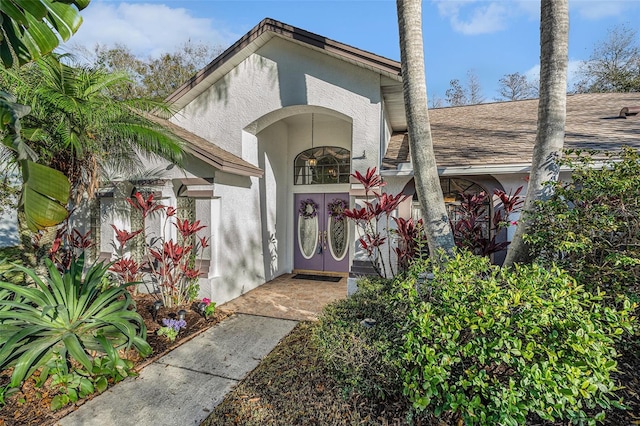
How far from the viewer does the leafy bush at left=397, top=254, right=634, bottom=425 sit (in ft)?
7.70

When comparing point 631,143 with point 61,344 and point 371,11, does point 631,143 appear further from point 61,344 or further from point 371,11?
point 61,344

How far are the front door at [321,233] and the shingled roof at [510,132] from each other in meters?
3.14

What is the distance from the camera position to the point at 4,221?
13.6 meters

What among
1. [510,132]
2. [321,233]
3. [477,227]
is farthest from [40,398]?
[510,132]

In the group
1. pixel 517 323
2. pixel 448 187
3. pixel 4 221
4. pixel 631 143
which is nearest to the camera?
pixel 517 323

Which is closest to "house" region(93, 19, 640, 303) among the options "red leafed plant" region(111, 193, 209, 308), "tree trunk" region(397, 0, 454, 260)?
"red leafed plant" region(111, 193, 209, 308)

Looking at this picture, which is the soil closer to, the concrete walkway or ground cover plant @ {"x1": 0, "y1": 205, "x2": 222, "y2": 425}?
ground cover plant @ {"x1": 0, "y1": 205, "x2": 222, "y2": 425}

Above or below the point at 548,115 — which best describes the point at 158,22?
above

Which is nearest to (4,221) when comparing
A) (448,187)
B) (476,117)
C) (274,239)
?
(274,239)

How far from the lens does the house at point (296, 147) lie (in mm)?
7547

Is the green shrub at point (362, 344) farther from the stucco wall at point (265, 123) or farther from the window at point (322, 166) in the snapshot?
the window at point (322, 166)

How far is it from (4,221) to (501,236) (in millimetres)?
20005

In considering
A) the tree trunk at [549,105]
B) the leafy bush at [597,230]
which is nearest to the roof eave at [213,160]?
the tree trunk at [549,105]

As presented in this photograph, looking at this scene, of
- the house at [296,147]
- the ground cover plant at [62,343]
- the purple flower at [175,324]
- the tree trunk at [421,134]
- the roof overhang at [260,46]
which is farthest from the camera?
the house at [296,147]
